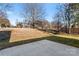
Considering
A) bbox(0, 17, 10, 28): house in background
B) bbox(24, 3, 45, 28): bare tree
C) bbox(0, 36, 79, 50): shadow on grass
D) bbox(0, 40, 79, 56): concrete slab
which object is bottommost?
bbox(0, 40, 79, 56): concrete slab

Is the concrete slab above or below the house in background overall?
below

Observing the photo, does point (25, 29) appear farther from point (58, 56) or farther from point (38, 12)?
point (58, 56)

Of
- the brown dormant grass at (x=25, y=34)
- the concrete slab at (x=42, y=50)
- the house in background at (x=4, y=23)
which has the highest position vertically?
the house in background at (x=4, y=23)

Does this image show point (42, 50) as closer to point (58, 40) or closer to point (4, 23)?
point (58, 40)

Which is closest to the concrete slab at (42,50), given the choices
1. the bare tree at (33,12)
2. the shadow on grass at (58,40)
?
the shadow on grass at (58,40)

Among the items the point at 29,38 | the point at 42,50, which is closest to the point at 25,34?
the point at 29,38

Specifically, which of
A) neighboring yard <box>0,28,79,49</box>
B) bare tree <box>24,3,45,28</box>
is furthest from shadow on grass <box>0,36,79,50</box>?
bare tree <box>24,3,45,28</box>

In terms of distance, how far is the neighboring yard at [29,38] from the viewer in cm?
210

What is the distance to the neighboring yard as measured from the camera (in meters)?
2.10

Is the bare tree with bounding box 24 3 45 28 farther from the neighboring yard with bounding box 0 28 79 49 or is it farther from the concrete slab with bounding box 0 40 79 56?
the concrete slab with bounding box 0 40 79 56

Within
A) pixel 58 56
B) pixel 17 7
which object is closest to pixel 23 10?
pixel 17 7

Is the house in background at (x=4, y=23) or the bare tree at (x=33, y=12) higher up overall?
the bare tree at (x=33, y=12)

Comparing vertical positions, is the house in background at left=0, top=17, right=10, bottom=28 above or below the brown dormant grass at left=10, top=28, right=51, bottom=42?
above

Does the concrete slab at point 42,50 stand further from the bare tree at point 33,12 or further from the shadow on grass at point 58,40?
the bare tree at point 33,12
